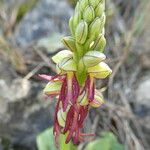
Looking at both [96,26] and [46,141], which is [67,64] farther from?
[46,141]

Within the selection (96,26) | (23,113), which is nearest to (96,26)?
(96,26)

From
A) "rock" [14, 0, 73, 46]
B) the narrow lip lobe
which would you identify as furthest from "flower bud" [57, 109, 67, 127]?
"rock" [14, 0, 73, 46]

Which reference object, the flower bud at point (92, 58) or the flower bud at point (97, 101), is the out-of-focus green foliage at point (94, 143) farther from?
the flower bud at point (92, 58)

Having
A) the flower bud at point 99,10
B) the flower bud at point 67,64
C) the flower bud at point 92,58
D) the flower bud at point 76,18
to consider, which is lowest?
the flower bud at point 67,64

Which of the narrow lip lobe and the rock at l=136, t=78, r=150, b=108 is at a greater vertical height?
the narrow lip lobe

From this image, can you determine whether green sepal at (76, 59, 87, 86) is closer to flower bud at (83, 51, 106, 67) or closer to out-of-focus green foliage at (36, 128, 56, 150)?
flower bud at (83, 51, 106, 67)

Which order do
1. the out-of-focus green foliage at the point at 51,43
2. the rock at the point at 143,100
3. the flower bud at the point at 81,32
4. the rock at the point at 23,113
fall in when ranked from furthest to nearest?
the out-of-focus green foliage at the point at 51,43 < the rock at the point at 143,100 < the rock at the point at 23,113 < the flower bud at the point at 81,32

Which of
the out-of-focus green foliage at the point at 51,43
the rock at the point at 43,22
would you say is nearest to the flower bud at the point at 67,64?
the out-of-focus green foliage at the point at 51,43

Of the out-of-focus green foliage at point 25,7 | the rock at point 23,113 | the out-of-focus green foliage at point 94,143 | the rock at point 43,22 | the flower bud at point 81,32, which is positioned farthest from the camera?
the out-of-focus green foliage at point 25,7
